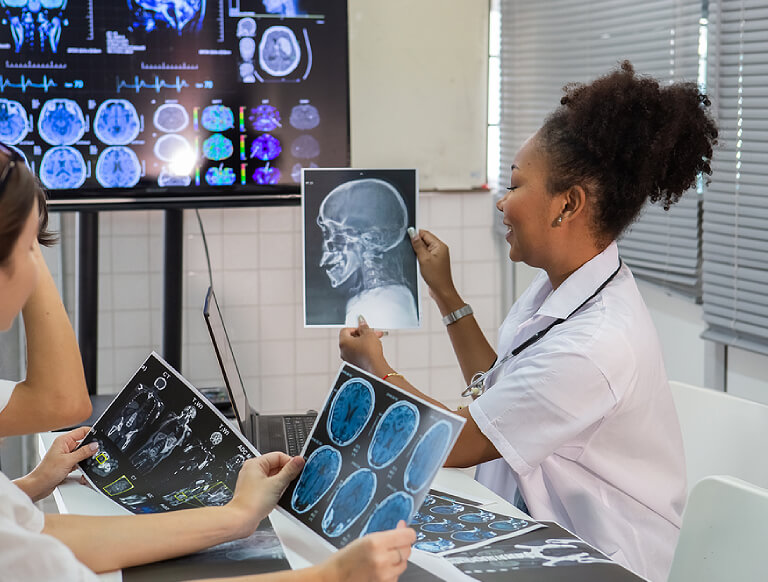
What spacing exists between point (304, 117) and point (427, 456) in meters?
2.14

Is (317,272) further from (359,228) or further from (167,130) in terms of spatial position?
(167,130)

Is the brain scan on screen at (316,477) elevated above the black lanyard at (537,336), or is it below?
below

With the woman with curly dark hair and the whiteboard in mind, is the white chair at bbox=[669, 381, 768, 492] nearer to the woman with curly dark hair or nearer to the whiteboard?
the woman with curly dark hair

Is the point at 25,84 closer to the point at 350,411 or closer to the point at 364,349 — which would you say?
the point at 364,349

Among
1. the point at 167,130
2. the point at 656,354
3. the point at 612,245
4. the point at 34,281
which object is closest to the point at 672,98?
the point at 612,245

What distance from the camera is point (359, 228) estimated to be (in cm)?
212

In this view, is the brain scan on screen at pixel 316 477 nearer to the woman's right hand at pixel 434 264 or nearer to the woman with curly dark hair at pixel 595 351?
the woman with curly dark hair at pixel 595 351

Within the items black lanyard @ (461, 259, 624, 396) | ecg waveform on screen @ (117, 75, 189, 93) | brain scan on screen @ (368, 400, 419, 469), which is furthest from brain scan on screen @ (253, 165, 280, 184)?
brain scan on screen @ (368, 400, 419, 469)

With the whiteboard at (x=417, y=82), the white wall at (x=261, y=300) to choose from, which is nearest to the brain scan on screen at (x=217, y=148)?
the white wall at (x=261, y=300)

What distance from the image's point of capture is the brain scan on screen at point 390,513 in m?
1.16

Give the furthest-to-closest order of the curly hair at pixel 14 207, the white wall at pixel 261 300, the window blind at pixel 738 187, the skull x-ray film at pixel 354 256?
the white wall at pixel 261 300 < the window blind at pixel 738 187 < the skull x-ray film at pixel 354 256 < the curly hair at pixel 14 207

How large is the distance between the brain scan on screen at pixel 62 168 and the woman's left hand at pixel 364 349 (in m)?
1.38

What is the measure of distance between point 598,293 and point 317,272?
0.69 metres

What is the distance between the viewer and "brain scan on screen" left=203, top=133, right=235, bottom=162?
3043mm
